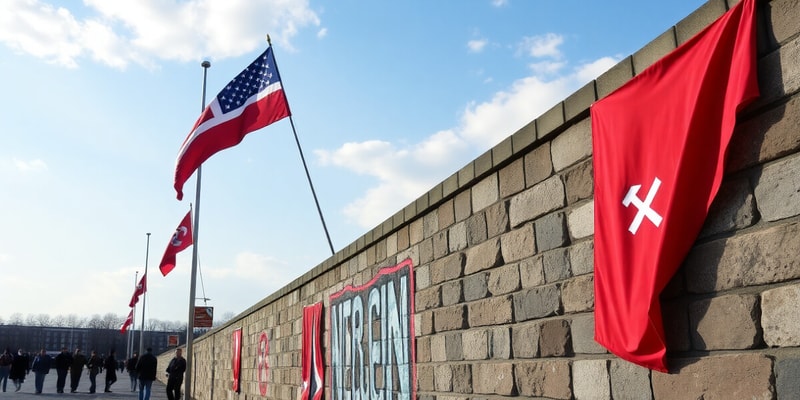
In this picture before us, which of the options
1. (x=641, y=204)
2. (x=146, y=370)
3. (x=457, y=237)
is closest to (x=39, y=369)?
(x=146, y=370)

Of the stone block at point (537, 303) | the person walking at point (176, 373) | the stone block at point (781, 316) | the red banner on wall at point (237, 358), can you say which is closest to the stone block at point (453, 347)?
the stone block at point (537, 303)

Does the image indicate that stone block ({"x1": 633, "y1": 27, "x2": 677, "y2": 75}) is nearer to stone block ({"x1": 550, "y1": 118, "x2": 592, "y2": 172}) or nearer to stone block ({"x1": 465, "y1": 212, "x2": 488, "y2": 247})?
stone block ({"x1": 550, "y1": 118, "x2": 592, "y2": 172})

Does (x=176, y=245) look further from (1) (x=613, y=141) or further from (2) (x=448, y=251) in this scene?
(1) (x=613, y=141)

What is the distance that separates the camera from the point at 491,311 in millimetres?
4449

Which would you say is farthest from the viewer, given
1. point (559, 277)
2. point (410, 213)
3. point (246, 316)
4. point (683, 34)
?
point (246, 316)

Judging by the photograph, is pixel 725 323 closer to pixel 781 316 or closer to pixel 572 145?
pixel 781 316

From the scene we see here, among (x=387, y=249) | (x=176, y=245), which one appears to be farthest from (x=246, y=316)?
(x=387, y=249)

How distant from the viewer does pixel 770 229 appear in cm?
253

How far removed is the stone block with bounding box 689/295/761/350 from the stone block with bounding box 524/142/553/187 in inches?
51.9

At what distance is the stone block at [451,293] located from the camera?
492 centimetres

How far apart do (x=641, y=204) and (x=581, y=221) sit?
1.78 ft

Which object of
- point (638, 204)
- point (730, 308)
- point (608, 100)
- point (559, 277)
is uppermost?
point (608, 100)

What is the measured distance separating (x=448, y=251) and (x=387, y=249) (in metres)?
1.45

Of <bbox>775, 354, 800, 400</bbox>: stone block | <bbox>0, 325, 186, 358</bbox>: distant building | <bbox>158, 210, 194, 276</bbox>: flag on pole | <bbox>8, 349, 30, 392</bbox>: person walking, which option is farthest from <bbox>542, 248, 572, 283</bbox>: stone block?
<bbox>0, 325, 186, 358</bbox>: distant building
